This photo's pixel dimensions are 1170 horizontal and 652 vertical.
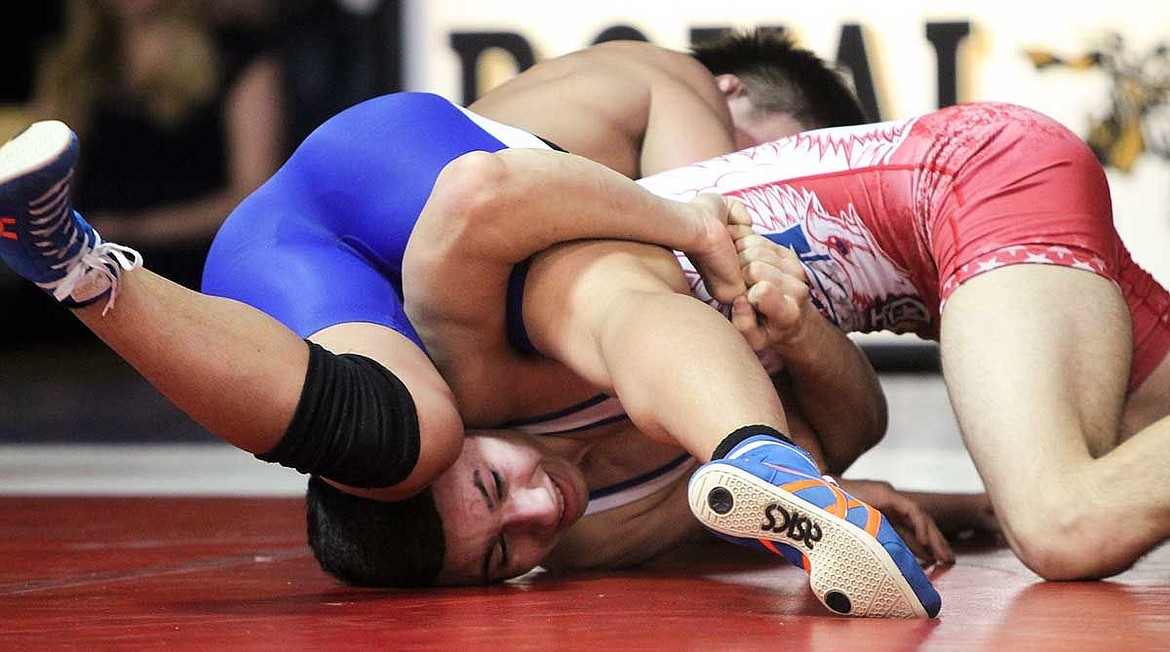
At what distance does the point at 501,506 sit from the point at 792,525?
1.50 ft

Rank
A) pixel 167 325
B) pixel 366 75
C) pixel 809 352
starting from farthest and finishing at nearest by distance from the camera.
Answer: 1. pixel 366 75
2. pixel 809 352
3. pixel 167 325

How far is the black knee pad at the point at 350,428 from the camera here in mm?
1557

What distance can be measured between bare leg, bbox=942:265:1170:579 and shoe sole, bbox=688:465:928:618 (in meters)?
0.33

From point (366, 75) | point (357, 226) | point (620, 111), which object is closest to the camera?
point (357, 226)

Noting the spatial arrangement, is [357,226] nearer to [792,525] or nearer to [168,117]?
[792,525]

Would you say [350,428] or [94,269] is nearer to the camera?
[94,269]

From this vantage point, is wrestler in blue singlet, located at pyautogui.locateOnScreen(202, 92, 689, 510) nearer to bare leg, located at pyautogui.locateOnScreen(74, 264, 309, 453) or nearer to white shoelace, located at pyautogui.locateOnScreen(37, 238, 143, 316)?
bare leg, located at pyautogui.locateOnScreen(74, 264, 309, 453)

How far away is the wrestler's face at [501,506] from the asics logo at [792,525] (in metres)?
0.42

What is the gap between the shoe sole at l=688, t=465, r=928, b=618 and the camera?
133 centimetres

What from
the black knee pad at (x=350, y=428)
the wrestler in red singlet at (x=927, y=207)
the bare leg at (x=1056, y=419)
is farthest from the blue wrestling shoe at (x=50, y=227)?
the bare leg at (x=1056, y=419)

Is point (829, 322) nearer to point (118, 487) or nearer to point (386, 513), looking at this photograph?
point (386, 513)

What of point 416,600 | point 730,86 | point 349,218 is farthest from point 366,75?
point 416,600

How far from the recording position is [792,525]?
135 centimetres

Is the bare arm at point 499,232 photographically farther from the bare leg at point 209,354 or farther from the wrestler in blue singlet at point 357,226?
the bare leg at point 209,354
